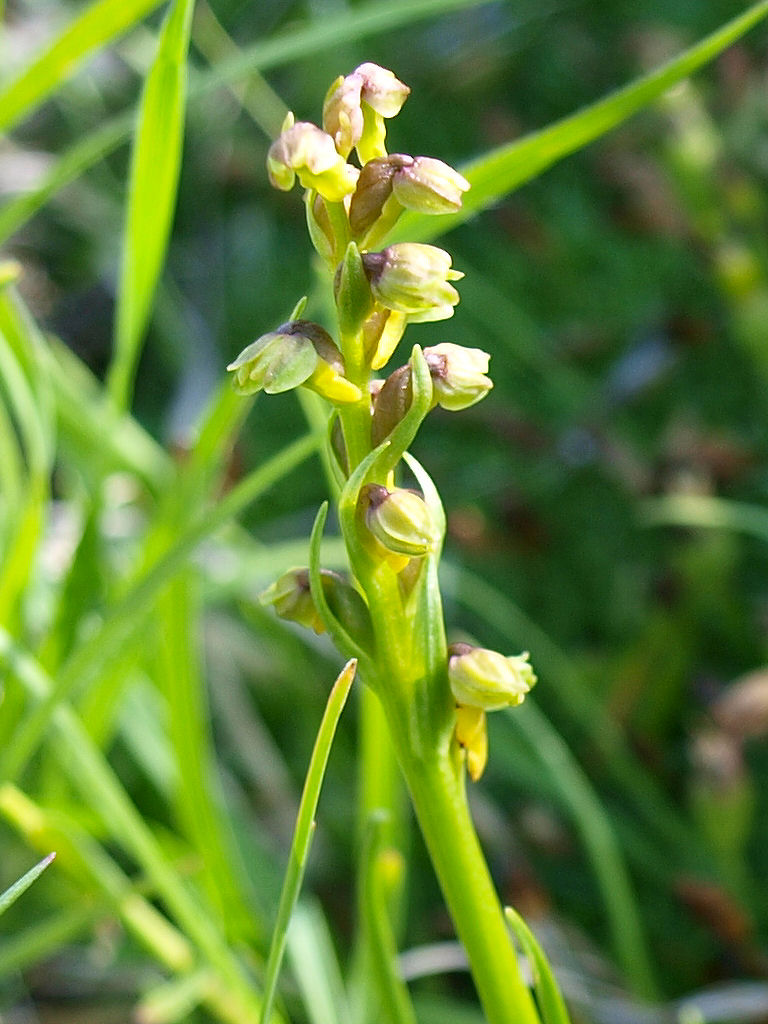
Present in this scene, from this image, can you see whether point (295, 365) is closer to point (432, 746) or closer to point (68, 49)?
point (432, 746)

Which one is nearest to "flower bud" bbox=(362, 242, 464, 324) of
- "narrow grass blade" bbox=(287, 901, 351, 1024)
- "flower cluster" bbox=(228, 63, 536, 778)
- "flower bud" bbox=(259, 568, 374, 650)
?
"flower cluster" bbox=(228, 63, 536, 778)

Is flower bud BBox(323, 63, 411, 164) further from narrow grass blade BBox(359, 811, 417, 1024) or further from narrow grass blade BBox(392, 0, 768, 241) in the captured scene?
narrow grass blade BBox(359, 811, 417, 1024)

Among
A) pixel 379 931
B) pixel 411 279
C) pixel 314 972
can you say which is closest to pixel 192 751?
pixel 314 972

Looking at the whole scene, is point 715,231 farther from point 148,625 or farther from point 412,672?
point 412,672

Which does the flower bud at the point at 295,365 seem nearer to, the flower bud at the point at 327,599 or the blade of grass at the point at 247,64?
the flower bud at the point at 327,599

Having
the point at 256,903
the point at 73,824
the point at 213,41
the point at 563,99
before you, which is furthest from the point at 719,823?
the point at 213,41

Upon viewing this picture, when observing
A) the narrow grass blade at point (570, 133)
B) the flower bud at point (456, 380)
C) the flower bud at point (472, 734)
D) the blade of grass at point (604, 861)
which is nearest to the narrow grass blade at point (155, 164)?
the narrow grass blade at point (570, 133)
